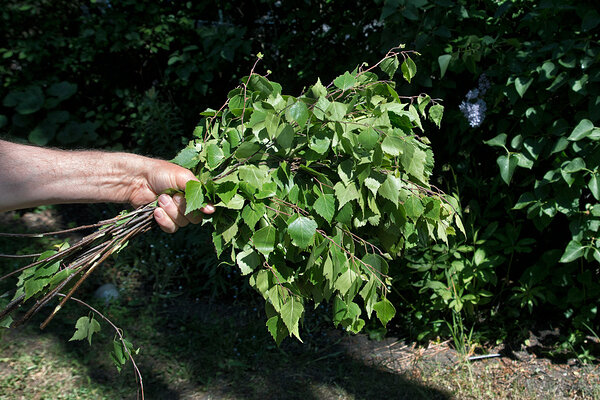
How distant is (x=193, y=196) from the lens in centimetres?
156

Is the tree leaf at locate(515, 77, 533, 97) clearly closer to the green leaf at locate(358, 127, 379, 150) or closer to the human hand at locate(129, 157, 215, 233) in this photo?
the green leaf at locate(358, 127, 379, 150)

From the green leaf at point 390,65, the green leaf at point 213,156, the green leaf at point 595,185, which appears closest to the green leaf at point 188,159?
the green leaf at point 213,156

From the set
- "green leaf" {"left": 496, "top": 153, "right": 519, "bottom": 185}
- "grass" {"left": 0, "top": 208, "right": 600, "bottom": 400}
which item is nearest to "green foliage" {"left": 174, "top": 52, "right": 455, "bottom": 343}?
"green leaf" {"left": 496, "top": 153, "right": 519, "bottom": 185}

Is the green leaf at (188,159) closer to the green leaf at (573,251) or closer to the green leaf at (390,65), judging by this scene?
the green leaf at (390,65)

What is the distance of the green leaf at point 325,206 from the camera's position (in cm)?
155

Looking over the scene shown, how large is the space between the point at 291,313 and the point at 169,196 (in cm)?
59

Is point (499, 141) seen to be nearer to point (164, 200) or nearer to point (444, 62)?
point (444, 62)

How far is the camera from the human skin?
178cm

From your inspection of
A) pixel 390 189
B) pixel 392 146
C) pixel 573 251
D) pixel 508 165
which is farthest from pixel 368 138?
pixel 573 251

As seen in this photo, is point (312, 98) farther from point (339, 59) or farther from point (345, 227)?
point (339, 59)

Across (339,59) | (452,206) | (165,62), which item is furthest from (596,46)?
(165,62)

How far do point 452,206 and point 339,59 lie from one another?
198cm

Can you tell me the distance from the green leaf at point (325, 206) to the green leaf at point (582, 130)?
1528mm

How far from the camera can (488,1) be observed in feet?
9.60
